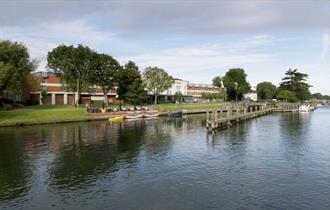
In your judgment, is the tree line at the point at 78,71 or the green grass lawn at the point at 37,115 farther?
the tree line at the point at 78,71

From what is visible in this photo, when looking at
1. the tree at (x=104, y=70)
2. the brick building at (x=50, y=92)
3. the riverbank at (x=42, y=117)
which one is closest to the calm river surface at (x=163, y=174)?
the riverbank at (x=42, y=117)

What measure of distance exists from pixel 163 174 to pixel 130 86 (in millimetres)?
76610

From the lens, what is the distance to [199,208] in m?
19.2

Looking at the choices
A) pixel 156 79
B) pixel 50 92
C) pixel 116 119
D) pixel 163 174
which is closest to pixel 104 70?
pixel 50 92

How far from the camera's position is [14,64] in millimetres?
73875

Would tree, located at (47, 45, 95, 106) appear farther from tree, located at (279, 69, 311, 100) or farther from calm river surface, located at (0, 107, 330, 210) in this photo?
tree, located at (279, 69, 311, 100)

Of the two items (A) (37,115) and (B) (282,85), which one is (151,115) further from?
(B) (282,85)

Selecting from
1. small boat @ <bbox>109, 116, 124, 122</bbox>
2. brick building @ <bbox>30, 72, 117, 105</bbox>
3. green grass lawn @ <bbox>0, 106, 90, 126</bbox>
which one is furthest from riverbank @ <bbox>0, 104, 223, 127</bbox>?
brick building @ <bbox>30, 72, 117, 105</bbox>

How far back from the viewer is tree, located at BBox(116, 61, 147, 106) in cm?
10194

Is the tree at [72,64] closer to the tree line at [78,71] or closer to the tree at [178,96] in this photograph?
the tree line at [78,71]

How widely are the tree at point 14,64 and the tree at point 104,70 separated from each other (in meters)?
18.7

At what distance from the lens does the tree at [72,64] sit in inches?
3492

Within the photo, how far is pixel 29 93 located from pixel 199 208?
3821 inches

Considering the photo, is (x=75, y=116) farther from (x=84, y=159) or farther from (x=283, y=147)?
(x=283, y=147)
